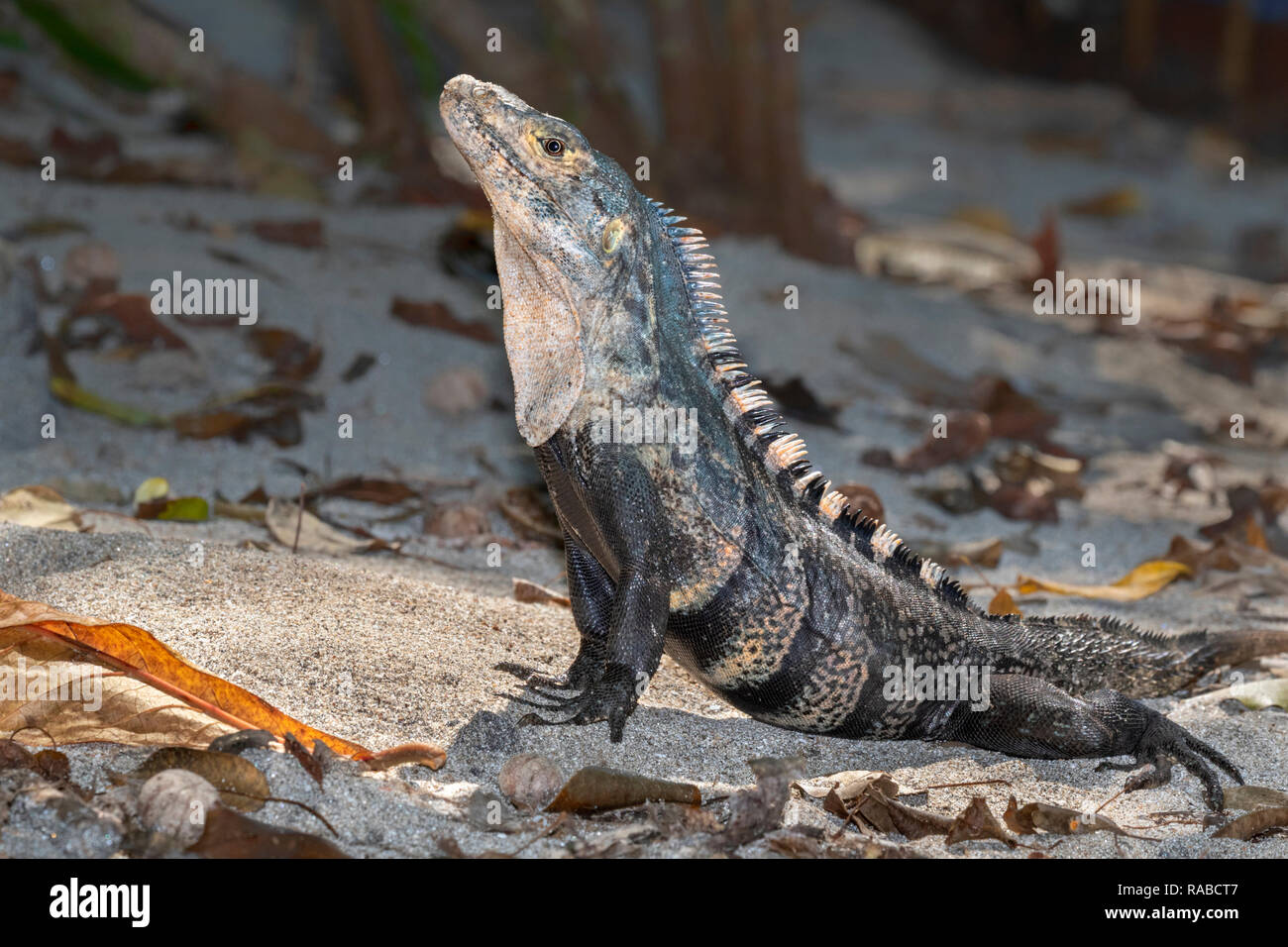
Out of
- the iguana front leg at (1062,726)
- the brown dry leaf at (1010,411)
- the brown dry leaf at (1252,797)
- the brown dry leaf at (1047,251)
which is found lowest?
the brown dry leaf at (1252,797)

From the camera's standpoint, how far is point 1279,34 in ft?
59.7

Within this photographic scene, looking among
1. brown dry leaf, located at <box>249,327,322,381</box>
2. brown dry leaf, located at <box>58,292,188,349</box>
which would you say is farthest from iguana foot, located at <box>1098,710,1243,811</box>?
brown dry leaf, located at <box>58,292,188,349</box>

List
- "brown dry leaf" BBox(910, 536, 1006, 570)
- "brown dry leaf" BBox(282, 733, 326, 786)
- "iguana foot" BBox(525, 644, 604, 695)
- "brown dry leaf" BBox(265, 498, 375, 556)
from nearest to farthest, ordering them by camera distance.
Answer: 1. "brown dry leaf" BBox(282, 733, 326, 786)
2. "iguana foot" BBox(525, 644, 604, 695)
3. "brown dry leaf" BBox(265, 498, 375, 556)
4. "brown dry leaf" BBox(910, 536, 1006, 570)

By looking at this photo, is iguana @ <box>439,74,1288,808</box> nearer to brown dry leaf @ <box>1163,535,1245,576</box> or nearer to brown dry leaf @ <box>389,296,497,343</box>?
brown dry leaf @ <box>1163,535,1245,576</box>

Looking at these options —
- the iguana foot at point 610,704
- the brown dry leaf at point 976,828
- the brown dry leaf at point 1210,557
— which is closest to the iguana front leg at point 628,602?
the iguana foot at point 610,704

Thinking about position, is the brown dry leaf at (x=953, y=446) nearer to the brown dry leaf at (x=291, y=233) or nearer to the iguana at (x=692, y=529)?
the iguana at (x=692, y=529)

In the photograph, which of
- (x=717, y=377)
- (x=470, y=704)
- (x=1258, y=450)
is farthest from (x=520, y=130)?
(x=1258, y=450)

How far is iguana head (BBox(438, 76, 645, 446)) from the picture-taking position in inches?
146

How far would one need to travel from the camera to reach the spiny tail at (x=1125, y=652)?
14.0 ft

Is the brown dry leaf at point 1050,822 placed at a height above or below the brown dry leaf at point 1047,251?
below

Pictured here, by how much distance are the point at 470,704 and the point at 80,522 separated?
5.95 feet

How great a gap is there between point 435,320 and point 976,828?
16.2ft

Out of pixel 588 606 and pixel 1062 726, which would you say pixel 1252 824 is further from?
pixel 588 606

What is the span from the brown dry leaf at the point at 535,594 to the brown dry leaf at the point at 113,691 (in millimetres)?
1542
